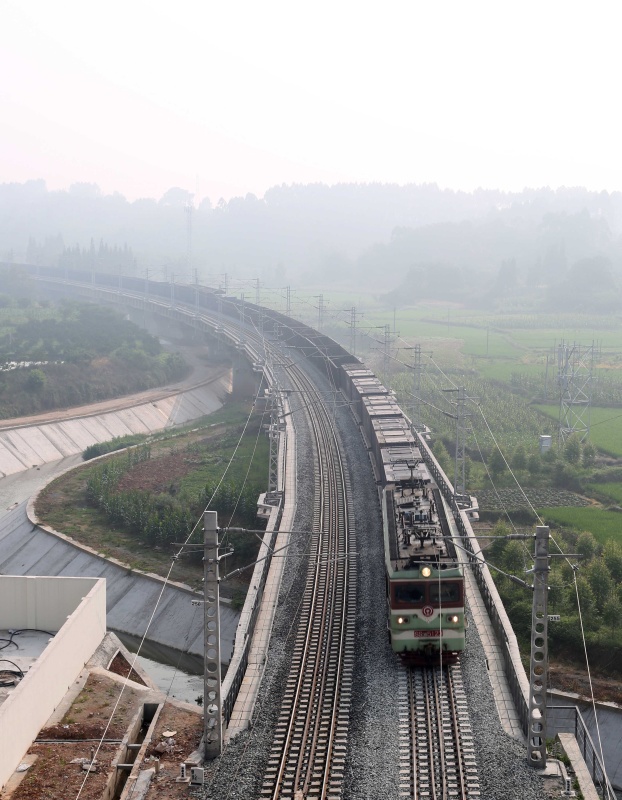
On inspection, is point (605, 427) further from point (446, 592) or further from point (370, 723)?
point (370, 723)

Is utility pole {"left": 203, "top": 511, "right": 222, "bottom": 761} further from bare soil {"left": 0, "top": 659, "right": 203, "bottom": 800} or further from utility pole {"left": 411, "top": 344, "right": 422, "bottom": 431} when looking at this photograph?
utility pole {"left": 411, "top": 344, "right": 422, "bottom": 431}

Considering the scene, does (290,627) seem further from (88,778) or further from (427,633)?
(88,778)

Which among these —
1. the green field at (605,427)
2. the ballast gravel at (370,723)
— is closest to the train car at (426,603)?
→ the ballast gravel at (370,723)

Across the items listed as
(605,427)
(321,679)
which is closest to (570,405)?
(605,427)

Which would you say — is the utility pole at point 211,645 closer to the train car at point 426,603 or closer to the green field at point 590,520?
the train car at point 426,603

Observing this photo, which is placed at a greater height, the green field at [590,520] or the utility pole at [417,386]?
the utility pole at [417,386]

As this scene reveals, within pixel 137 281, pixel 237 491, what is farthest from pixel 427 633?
pixel 137 281
